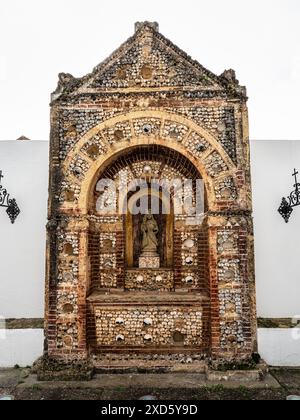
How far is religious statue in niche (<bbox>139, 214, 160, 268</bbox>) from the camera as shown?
8.19 meters

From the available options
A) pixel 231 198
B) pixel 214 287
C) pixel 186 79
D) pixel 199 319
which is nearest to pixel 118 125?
pixel 186 79

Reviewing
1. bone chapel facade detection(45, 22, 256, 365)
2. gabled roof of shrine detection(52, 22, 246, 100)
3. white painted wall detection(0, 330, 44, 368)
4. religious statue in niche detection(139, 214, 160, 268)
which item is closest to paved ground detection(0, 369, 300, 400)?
bone chapel facade detection(45, 22, 256, 365)

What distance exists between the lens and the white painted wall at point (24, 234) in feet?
30.3

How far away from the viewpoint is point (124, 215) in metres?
8.25


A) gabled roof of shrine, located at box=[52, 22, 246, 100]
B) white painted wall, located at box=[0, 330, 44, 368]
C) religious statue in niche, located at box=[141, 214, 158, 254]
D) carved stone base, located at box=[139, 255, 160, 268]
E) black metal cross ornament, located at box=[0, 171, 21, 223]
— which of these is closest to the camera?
gabled roof of shrine, located at box=[52, 22, 246, 100]

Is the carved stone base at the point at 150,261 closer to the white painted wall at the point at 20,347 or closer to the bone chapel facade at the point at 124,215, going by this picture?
the bone chapel facade at the point at 124,215

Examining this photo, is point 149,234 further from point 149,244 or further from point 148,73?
point 148,73

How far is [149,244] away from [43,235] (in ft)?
10.1

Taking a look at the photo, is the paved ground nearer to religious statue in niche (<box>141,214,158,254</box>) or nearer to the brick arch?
religious statue in niche (<box>141,214,158,254</box>)

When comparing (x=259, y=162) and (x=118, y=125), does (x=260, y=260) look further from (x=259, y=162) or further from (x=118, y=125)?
(x=118, y=125)

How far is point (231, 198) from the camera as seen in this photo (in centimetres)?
738

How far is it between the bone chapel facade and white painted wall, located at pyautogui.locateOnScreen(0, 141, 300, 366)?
6.91 ft
